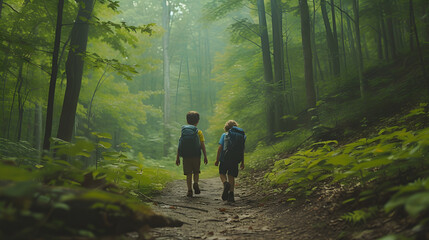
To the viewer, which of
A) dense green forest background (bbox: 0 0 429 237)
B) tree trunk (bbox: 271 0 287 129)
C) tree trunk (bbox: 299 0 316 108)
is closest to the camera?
dense green forest background (bbox: 0 0 429 237)

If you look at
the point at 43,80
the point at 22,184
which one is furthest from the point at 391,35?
the point at 43,80

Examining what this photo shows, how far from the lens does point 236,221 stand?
362cm

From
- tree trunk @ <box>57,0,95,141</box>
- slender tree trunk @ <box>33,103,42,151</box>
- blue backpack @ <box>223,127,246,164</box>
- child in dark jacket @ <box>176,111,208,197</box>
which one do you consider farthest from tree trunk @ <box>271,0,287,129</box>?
slender tree trunk @ <box>33,103,42,151</box>

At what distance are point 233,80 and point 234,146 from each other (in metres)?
8.75

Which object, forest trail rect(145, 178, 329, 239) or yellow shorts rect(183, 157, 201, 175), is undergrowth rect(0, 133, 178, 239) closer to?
forest trail rect(145, 178, 329, 239)

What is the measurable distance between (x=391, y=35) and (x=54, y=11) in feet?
36.9

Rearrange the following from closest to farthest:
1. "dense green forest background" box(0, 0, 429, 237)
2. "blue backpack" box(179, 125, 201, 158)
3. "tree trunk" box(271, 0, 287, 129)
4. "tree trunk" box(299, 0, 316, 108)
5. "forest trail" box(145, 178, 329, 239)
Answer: "forest trail" box(145, 178, 329, 239)
"dense green forest background" box(0, 0, 429, 237)
"blue backpack" box(179, 125, 201, 158)
"tree trunk" box(299, 0, 316, 108)
"tree trunk" box(271, 0, 287, 129)

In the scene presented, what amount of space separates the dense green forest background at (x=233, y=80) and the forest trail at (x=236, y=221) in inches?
22.9

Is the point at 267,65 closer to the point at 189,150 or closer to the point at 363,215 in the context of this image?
the point at 189,150

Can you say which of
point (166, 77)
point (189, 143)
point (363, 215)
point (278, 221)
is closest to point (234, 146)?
point (189, 143)

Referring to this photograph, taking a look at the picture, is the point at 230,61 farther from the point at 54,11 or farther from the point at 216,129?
the point at 54,11

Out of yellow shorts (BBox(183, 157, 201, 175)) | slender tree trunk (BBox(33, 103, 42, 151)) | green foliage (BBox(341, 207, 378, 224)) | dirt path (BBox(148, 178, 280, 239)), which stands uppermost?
slender tree trunk (BBox(33, 103, 42, 151))

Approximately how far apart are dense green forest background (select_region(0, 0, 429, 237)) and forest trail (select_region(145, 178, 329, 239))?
22.9 inches

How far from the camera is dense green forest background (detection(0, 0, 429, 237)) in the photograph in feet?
13.3
